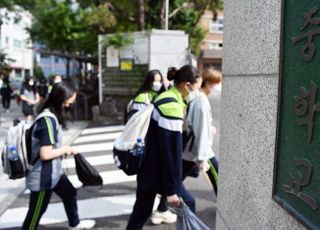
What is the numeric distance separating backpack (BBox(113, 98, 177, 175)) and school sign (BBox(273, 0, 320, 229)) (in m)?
1.23

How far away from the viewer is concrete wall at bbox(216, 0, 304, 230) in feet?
5.40

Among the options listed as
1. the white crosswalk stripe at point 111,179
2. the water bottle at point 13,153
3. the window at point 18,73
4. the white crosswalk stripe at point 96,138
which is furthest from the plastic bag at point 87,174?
the window at point 18,73

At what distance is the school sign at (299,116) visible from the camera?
1287mm

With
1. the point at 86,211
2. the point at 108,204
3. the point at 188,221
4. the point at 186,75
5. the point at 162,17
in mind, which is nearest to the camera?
the point at 188,221

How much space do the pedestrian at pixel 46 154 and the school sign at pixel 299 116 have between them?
81.0 inches

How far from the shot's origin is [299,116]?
54.6 inches

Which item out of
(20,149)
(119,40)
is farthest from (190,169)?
(119,40)

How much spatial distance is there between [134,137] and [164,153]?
30 cm

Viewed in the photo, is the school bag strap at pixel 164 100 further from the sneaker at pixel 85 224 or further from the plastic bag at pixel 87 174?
the sneaker at pixel 85 224

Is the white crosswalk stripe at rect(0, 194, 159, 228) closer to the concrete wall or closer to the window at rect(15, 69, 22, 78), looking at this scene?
the concrete wall

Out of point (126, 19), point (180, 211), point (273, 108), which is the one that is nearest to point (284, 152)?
point (273, 108)

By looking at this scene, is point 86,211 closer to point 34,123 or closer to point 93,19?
point 34,123

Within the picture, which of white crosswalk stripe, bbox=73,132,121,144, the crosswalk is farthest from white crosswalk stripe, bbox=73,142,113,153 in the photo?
the crosswalk

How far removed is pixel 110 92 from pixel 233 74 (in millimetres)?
10496
